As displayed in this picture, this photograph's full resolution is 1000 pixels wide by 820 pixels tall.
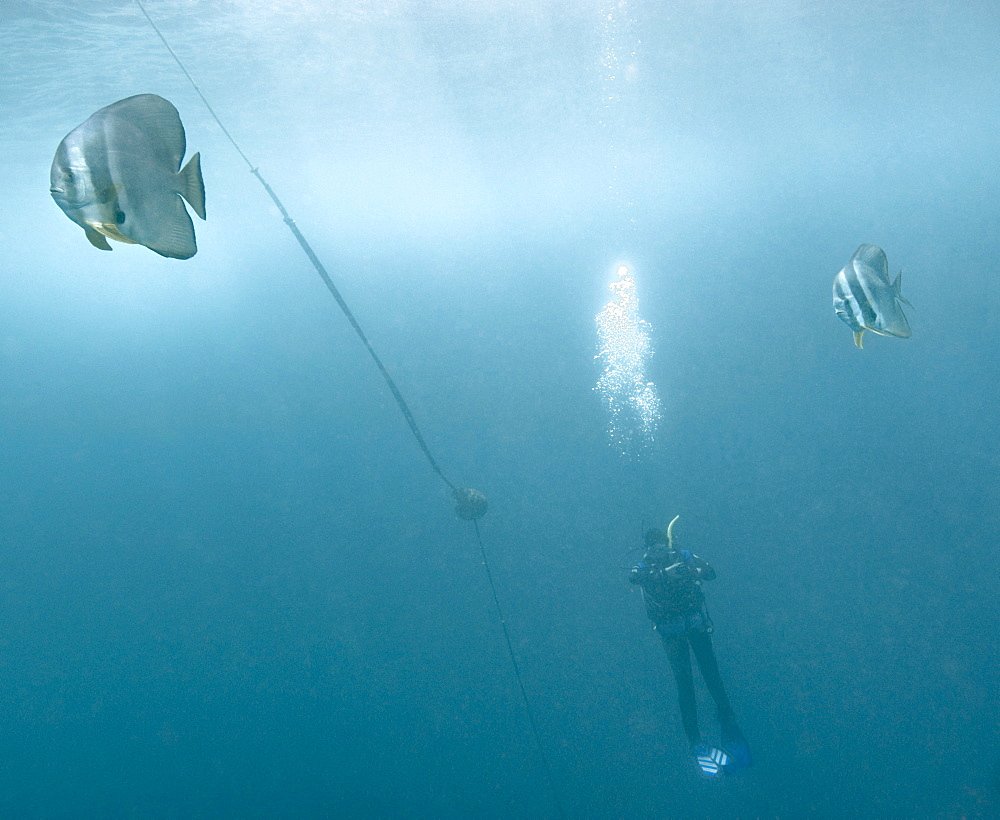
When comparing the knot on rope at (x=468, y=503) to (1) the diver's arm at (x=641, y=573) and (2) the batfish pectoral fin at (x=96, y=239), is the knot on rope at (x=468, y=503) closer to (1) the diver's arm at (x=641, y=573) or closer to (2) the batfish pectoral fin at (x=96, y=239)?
(1) the diver's arm at (x=641, y=573)

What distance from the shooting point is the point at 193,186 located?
136cm

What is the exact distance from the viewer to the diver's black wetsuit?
632 centimetres

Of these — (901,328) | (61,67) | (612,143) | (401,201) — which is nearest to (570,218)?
(401,201)

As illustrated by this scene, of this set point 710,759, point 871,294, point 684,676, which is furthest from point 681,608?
point 871,294

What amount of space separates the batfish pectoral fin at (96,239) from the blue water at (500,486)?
12588 millimetres

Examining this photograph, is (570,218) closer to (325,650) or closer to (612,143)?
(612,143)

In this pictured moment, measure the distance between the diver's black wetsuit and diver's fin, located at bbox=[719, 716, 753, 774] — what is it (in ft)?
0.35

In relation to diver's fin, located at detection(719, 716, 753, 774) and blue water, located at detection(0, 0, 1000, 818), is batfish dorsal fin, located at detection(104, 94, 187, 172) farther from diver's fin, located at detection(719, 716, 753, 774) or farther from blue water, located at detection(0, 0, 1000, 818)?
blue water, located at detection(0, 0, 1000, 818)

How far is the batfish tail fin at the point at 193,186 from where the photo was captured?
4.40ft

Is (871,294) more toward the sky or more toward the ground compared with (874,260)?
more toward the ground

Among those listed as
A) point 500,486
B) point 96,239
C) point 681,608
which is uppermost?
point 500,486

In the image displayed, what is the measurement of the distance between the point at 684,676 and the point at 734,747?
4.24ft

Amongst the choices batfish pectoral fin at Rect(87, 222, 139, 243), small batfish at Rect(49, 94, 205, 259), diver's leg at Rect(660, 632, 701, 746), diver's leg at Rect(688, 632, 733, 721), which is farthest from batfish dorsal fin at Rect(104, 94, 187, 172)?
diver's leg at Rect(688, 632, 733, 721)

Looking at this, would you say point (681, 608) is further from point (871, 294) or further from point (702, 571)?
point (871, 294)
